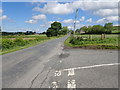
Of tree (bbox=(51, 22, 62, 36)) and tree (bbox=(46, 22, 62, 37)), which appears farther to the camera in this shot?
tree (bbox=(51, 22, 62, 36))

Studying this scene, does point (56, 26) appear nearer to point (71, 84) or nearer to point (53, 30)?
point (53, 30)

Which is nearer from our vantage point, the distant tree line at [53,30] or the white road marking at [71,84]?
the white road marking at [71,84]

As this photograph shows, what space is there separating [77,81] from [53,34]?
78.6 meters

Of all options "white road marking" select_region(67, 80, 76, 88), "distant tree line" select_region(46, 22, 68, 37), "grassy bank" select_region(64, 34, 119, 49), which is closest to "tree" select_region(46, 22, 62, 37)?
"distant tree line" select_region(46, 22, 68, 37)

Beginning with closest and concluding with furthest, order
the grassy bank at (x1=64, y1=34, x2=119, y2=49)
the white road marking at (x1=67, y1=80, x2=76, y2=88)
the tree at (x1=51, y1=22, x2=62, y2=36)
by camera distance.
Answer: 1. the white road marking at (x1=67, y1=80, x2=76, y2=88)
2. the grassy bank at (x1=64, y1=34, x2=119, y2=49)
3. the tree at (x1=51, y1=22, x2=62, y2=36)

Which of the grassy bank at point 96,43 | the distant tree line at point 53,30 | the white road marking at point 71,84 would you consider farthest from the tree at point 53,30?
the white road marking at point 71,84

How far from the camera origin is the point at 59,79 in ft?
16.9

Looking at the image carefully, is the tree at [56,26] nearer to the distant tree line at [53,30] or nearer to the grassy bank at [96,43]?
the distant tree line at [53,30]

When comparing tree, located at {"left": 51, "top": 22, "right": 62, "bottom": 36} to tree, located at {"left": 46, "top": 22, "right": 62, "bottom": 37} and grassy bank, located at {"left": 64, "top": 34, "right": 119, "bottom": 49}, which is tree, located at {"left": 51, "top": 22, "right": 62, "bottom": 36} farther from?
grassy bank, located at {"left": 64, "top": 34, "right": 119, "bottom": 49}

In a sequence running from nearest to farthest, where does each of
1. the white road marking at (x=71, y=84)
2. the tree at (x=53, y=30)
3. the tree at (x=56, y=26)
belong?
the white road marking at (x=71, y=84) < the tree at (x=53, y=30) < the tree at (x=56, y=26)

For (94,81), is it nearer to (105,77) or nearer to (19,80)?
(105,77)

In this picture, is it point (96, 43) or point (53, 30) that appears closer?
point (96, 43)

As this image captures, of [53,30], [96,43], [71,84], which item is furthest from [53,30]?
[71,84]

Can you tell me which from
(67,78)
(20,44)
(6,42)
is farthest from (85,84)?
(20,44)
